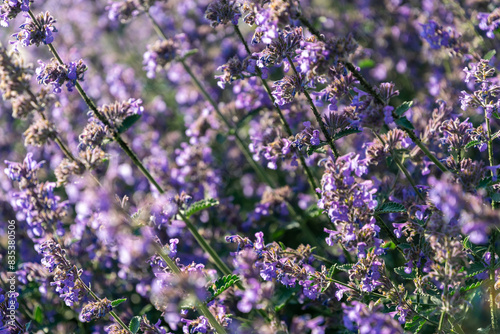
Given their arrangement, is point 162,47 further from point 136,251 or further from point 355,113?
point 136,251

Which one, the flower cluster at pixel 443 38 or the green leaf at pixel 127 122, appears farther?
the flower cluster at pixel 443 38

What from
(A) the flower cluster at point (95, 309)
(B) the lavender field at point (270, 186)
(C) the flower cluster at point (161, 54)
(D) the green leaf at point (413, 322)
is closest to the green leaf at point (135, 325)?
(B) the lavender field at point (270, 186)

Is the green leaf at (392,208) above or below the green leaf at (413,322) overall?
above

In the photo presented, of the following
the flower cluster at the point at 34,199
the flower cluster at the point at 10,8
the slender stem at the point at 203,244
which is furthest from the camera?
the flower cluster at the point at 34,199

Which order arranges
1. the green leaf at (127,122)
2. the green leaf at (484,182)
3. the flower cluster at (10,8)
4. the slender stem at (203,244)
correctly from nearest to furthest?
the green leaf at (484,182) < the flower cluster at (10,8) < the green leaf at (127,122) < the slender stem at (203,244)

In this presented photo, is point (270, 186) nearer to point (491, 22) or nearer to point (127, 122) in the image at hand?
point (127, 122)

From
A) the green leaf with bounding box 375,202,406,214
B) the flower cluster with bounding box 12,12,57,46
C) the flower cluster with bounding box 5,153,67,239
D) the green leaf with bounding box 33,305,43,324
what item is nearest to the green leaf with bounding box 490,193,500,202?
the green leaf with bounding box 375,202,406,214

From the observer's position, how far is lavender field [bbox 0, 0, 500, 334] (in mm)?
2693

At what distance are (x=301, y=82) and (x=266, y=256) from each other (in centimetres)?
121

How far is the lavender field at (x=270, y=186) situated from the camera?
269 centimetres

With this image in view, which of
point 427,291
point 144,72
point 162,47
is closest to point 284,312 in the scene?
point 427,291

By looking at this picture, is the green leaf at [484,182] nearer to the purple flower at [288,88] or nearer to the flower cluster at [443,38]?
the purple flower at [288,88]

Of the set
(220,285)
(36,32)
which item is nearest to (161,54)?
(36,32)

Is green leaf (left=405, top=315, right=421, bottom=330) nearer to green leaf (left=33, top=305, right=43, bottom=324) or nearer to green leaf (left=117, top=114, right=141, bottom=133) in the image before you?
green leaf (left=117, top=114, right=141, bottom=133)
